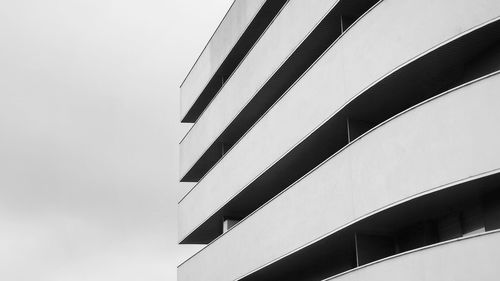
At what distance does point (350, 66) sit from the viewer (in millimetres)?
19641

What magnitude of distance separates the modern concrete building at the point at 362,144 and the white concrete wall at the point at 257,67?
0.27 ft

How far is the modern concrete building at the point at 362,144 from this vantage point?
51.1ft

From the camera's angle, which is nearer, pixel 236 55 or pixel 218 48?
pixel 236 55

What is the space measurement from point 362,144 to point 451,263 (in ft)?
14.2

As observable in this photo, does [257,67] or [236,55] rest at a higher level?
[236,55]

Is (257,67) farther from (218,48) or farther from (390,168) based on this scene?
(390,168)

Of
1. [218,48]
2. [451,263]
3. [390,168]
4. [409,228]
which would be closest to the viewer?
[451,263]

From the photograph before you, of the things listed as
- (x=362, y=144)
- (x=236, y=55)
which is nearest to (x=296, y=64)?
(x=236, y=55)

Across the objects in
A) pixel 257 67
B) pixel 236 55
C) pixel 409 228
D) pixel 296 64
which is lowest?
pixel 409 228

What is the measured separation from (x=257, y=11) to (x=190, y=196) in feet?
32.8

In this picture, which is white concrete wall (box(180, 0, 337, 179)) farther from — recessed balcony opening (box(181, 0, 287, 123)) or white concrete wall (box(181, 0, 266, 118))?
white concrete wall (box(181, 0, 266, 118))

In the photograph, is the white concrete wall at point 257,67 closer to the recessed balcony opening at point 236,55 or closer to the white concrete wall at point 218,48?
the recessed balcony opening at point 236,55

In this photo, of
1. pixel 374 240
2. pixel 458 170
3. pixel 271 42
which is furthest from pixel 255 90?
pixel 458 170

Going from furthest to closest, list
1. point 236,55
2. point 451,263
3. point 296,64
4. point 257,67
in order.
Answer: point 236,55 < point 257,67 < point 296,64 < point 451,263
